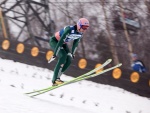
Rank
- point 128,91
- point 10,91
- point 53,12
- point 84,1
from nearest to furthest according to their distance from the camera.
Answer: point 10,91 → point 128,91 → point 84,1 → point 53,12

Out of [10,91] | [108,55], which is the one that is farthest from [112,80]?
[108,55]

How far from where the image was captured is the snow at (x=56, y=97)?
679 centimetres

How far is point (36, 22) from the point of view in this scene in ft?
120

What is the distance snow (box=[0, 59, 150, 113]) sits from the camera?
22.3 ft

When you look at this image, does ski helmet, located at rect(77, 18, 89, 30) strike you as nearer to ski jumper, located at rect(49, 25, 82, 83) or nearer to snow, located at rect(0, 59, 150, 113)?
ski jumper, located at rect(49, 25, 82, 83)

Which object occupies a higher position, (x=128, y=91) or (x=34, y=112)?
(x=34, y=112)

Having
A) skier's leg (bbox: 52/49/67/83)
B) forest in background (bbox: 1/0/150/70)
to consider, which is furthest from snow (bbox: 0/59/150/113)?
forest in background (bbox: 1/0/150/70)

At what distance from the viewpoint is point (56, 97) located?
9273 mm

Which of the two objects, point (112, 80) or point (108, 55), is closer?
point (112, 80)

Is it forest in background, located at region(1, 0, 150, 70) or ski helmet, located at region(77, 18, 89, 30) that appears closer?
ski helmet, located at region(77, 18, 89, 30)

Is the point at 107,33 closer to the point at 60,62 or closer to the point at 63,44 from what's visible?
the point at 63,44

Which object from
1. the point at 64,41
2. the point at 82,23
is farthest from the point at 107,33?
the point at 82,23

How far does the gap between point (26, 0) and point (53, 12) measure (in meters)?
12.5

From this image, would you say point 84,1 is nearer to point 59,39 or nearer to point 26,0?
point 26,0
